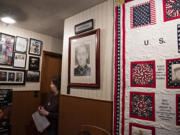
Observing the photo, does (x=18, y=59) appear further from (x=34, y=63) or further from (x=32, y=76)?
(x=32, y=76)

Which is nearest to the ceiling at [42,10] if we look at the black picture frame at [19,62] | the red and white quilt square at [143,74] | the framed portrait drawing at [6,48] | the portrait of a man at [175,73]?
the framed portrait drawing at [6,48]

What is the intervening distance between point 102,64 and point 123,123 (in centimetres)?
82

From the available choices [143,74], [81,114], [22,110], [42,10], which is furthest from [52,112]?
[42,10]

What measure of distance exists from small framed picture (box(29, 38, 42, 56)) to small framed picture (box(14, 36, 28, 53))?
125mm

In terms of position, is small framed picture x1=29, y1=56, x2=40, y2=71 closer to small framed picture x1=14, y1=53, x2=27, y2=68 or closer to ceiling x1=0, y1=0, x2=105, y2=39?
small framed picture x1=14, y1=53, x2=27, y2=68

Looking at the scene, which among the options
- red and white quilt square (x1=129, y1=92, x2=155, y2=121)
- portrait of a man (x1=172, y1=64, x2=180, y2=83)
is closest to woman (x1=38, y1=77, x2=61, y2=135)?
red and white quilt square (x1=129, y1=92, x2=155, y2=121)

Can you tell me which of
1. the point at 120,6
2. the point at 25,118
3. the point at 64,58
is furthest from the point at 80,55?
the point at 25,118

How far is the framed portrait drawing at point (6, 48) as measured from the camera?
2.72 meters

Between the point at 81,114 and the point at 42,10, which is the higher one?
the point at 42,10

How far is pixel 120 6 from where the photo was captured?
5.92ft

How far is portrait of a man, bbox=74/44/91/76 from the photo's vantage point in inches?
82.7

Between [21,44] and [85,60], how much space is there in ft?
5.86

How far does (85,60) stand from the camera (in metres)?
2.14

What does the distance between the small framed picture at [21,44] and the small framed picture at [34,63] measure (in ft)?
0.82
